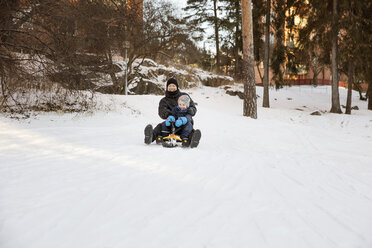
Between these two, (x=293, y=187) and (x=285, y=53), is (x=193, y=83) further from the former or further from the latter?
(x=293, y=187)

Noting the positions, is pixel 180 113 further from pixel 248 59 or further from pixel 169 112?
pixel 248 59

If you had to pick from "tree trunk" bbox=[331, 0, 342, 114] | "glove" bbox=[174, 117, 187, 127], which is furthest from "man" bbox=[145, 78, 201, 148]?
"tree trunk" bbox=[331, 0, 342, 114]

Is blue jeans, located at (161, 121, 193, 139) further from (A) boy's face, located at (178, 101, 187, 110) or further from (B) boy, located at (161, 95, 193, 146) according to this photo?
(A) boy's face, located at (178, 101, 187, 110)

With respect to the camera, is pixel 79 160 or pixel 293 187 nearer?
pixel 293 187

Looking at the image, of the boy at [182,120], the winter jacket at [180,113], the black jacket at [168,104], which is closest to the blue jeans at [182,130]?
the boy at [182,120]

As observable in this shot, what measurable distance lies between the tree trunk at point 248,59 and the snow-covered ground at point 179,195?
6350 millimetres

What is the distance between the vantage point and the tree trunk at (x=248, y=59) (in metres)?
10.9

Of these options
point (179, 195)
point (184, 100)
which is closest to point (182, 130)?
point (184, 100)

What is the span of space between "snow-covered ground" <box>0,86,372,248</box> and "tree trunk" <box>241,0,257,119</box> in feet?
20.8

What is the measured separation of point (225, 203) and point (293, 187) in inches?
39.4

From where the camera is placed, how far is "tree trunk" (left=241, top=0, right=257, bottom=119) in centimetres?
1093

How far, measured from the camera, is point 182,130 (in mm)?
5223

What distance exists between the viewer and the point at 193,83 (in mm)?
19969

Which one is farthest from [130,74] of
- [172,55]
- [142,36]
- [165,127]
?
[165,127]
